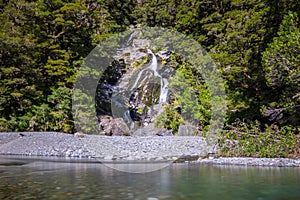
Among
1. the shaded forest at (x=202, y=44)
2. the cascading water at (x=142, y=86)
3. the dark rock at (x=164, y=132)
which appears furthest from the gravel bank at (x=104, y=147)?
the cascading water at (x=142, y=86)

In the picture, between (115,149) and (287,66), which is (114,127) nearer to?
(115,149)

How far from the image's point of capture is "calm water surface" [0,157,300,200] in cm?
604

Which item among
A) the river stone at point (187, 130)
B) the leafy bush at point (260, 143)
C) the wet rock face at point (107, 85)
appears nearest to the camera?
the leafy bush at point (260, 143)

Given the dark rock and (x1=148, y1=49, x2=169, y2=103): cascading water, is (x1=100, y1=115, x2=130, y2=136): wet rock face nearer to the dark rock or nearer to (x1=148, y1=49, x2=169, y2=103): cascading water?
the dark rock

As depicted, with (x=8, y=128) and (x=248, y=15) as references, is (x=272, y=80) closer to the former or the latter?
(x=248, y=15)

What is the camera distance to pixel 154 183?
23.9 feet

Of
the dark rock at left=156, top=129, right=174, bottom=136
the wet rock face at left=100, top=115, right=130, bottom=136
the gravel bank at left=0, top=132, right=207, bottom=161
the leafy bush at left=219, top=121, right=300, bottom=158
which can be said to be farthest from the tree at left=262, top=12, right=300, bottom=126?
the wet rock face at left=100, top=115, right=130, bottom=136

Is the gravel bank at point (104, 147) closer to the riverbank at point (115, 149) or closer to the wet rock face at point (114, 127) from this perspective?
the riverbank at point (115, 149)

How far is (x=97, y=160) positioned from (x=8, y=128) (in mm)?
9864

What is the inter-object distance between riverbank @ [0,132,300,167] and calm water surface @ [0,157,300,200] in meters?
1.13

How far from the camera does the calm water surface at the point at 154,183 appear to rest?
6.04 meters

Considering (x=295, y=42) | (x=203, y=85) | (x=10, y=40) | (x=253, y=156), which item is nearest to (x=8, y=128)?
(x=10, y=40)

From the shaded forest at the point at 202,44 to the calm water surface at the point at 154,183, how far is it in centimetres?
326

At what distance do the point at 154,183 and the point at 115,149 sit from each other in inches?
262
